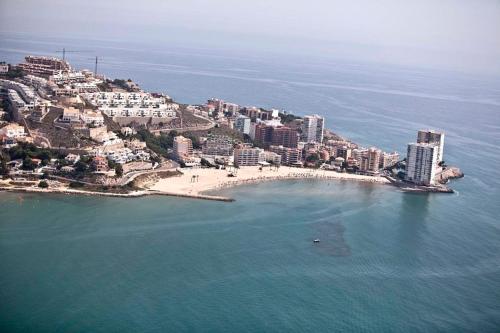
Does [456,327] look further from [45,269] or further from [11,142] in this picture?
[11,142]

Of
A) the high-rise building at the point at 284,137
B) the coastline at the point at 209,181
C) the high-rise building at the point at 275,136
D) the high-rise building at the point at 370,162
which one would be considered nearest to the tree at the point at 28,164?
the coastline at the point at 209,181

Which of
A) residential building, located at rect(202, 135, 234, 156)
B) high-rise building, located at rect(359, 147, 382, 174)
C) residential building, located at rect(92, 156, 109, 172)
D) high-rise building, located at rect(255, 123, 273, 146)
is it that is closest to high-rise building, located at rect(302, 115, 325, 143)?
high-rise building, located at rect(255, 123, 273, 146)

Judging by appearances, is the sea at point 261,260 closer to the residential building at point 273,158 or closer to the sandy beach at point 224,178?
the sandy beach at point 224,178

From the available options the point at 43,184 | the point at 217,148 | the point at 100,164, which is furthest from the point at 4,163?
the point at 217,148

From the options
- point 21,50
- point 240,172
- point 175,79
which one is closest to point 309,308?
point 240,172

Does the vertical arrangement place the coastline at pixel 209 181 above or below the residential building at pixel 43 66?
below

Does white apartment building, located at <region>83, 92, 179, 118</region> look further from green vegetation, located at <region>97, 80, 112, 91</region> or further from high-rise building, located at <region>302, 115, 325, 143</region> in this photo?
high-rise building, located at <region>302, 115, 325, 143</region>
